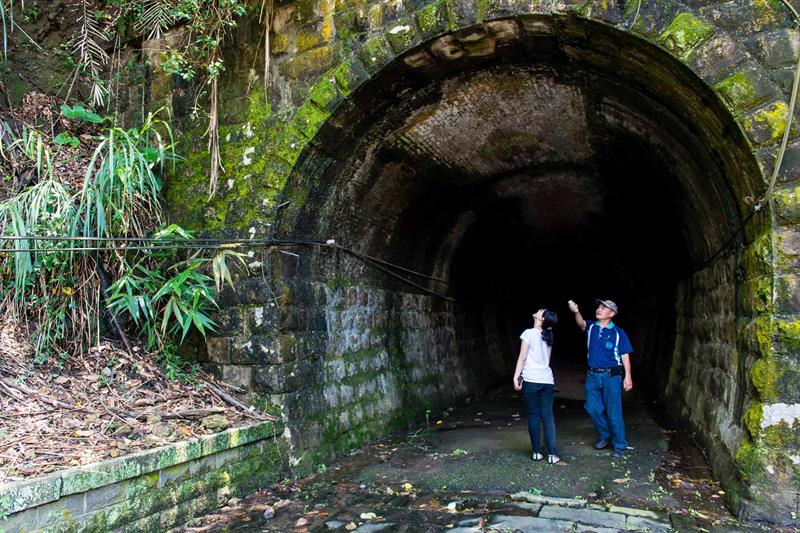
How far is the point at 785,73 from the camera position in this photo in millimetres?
4027

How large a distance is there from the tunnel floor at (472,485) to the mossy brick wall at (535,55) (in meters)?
0.35

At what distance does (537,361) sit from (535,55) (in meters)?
2.83

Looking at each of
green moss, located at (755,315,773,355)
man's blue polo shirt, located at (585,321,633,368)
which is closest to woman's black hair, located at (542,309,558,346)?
man's blue polo shirt, located at (585,321,633,368)

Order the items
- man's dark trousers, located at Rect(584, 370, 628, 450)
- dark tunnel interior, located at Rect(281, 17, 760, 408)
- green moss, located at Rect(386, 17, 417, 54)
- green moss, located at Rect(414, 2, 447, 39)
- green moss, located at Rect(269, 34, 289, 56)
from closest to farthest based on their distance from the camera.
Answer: green moss, located at Rect(414, 2, 447, 39)
green moss, located at Rect(386, 17, 417, 54)
dark tunnel interior, located at Rect(281, 17, 760, 408)
green moss, located at Rect(269, 34, 289, 56)
man's dark trousers, located at Rect(584, 370, 628, 450)

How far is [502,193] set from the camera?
325 inches

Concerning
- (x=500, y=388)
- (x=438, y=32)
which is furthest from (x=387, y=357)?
(x=500, y=388)

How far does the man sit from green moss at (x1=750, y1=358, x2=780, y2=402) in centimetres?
201

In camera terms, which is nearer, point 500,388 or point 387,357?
point 387,357

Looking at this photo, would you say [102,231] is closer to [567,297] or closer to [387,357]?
[387,357]

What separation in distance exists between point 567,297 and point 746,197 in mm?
16764

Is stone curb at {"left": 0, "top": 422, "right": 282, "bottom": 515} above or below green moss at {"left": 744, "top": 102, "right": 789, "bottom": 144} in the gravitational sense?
below

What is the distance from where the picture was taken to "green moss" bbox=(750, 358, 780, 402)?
388 centimetres

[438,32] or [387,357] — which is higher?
[438,32]

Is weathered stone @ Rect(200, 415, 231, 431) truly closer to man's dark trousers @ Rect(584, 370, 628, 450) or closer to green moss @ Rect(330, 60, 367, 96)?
green moss @ Rect(330, 60, 367, 96)
